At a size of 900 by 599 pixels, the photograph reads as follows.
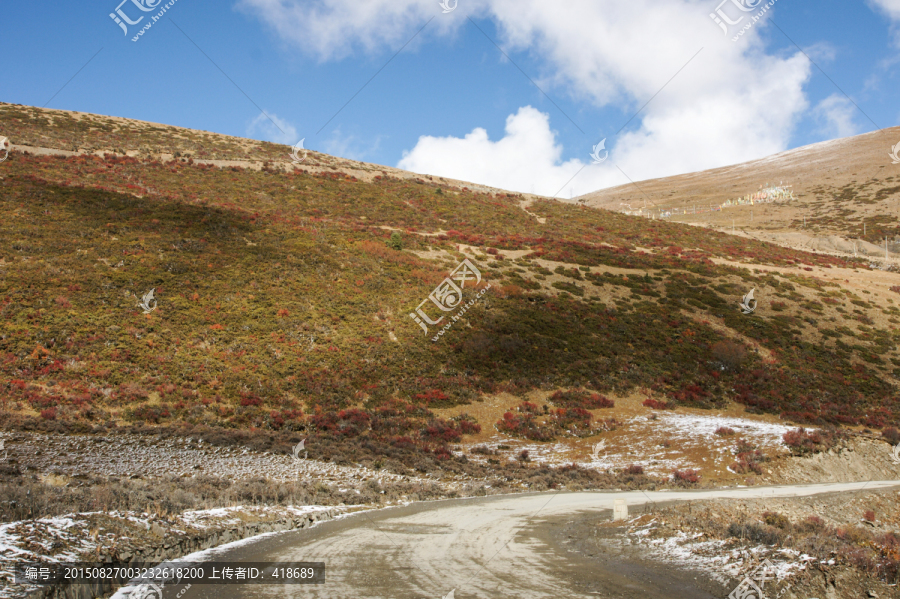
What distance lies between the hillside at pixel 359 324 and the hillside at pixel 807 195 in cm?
3310

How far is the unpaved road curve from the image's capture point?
7551mm

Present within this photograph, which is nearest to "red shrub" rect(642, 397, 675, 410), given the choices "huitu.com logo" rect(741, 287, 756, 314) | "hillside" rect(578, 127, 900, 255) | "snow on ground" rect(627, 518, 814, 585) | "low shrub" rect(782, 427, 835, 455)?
"low shrub" rect(782, 427, 835, 455)

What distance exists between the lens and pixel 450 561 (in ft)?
30.3

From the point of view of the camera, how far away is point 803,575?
25.4 ft

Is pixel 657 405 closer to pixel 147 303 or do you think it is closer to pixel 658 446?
pixel 658 446

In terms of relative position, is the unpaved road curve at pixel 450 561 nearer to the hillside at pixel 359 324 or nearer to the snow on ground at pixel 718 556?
the snow on ground at pixel 718 556

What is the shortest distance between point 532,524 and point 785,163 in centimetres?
17900

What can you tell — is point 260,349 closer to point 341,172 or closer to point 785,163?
point 341,172

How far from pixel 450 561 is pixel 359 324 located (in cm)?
2495

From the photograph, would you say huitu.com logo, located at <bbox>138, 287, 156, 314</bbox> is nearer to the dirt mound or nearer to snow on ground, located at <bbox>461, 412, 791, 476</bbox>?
snow on ground, located at <bbox>461, 412, 791, 476</bbox>

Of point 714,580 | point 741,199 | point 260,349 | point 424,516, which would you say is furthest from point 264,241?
point 741,199

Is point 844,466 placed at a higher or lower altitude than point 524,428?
lower

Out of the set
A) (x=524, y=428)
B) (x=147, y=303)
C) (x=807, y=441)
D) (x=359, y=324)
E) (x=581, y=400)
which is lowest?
(x=807, y=441)

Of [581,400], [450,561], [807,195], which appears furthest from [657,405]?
[807,195]
